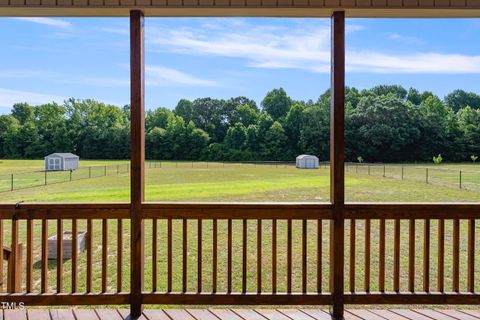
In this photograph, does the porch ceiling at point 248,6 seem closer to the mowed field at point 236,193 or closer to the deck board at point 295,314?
the mowed field at point 236,193

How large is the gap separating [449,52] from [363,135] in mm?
1095

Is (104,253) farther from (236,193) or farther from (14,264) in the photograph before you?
(236,193)

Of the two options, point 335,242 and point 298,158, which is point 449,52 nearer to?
point 298,158

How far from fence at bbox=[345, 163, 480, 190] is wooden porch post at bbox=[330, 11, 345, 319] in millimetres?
256

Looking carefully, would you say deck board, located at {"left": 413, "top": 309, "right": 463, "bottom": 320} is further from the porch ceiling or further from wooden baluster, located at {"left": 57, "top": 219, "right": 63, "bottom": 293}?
wooden baluster, located at {"left": 57, "top": 219, "right": 63, "bottom": 293}

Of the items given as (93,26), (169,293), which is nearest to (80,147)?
(93,26)

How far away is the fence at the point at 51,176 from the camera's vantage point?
9.12 feet

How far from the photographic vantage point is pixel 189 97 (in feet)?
9.52

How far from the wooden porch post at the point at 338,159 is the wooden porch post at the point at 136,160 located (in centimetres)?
146

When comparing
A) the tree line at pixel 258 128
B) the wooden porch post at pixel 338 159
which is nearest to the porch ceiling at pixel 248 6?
the wooden porch post at pixel 338 159

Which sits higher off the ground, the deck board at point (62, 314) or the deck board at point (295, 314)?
the deck board at point (62, 314)

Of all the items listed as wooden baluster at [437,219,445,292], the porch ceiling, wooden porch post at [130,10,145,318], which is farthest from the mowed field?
the porch ceiling

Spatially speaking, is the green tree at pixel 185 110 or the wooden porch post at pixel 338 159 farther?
the green tree at pixel 185 110

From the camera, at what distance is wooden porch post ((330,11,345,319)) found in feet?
8.04
